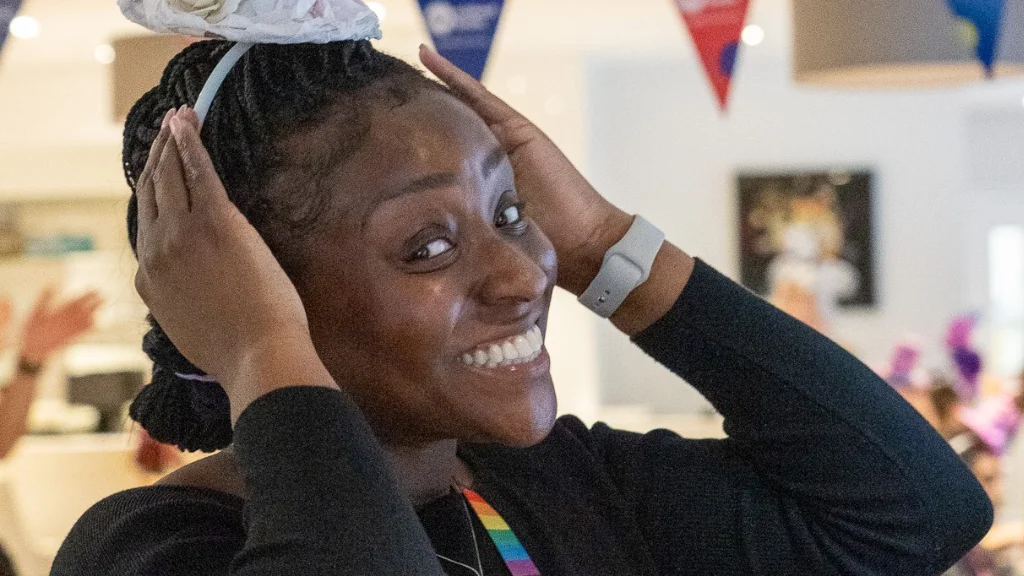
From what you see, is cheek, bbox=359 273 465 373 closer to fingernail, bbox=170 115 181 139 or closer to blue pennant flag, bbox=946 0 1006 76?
fingernail, bbox=170 115 181 139

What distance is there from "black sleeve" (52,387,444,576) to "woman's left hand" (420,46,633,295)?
0.37 meters

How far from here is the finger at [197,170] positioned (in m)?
0.79

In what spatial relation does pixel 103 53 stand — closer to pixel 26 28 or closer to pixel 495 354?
pixel 26 28

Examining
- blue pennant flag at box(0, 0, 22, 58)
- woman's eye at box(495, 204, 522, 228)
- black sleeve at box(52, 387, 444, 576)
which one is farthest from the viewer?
blue pennant flag at box(0, 0, 22, 58)

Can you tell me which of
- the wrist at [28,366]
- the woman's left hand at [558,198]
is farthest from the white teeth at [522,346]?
the wrist at [28,366]

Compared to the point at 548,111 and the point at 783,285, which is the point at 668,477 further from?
the point at 548,111

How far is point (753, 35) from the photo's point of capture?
19.6ft

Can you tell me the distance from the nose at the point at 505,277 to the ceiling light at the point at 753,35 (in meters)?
5.10

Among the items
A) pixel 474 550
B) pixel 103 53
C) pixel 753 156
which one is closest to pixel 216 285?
pixel 474 550

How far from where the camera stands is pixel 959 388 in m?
3.23

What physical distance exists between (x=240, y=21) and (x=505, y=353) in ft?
0.97

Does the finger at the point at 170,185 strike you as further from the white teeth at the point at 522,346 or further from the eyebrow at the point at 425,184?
the white teeth at the point at 522,346

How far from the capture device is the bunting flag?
7.16 ft

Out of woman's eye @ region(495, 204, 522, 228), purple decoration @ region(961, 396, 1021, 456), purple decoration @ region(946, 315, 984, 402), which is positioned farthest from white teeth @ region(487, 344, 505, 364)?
purple decoration @ region(946, 315, 984, 402)
